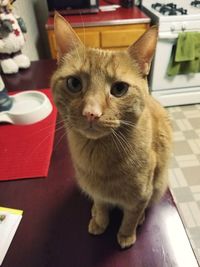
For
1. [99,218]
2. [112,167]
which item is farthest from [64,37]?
[99,218]

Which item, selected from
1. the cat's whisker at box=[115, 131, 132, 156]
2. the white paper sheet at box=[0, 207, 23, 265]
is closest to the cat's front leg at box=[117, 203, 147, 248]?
the cat's whisker at box=[115, 131, 132, 156]

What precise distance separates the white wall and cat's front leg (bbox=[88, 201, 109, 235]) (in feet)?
4.41

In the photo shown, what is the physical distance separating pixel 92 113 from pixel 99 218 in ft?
0.97

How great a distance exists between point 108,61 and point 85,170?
0.95 feet

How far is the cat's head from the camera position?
0.52 m

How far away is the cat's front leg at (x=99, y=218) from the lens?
1.99 ft

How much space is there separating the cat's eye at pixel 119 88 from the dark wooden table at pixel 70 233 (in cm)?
32

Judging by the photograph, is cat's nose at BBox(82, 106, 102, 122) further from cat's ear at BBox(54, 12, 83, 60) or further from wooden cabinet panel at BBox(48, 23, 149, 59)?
wooden cabinet panel at BBox(48, 23, 149, 59)

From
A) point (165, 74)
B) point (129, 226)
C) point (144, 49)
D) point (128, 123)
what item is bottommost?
point (165, 74)

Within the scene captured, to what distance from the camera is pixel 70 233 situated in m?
0.60

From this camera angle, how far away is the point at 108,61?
1.88 ft

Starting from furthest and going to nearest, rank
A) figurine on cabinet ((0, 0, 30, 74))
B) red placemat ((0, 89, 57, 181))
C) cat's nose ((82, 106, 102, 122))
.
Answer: figurine on cabinet ((0, 0, 30, 74)), red placemat ((0, 89, 57, 181)), cat's nose ((82, 106, 102, 122))

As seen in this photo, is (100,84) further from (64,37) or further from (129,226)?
→ (129,226)

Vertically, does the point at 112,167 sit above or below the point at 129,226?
above
